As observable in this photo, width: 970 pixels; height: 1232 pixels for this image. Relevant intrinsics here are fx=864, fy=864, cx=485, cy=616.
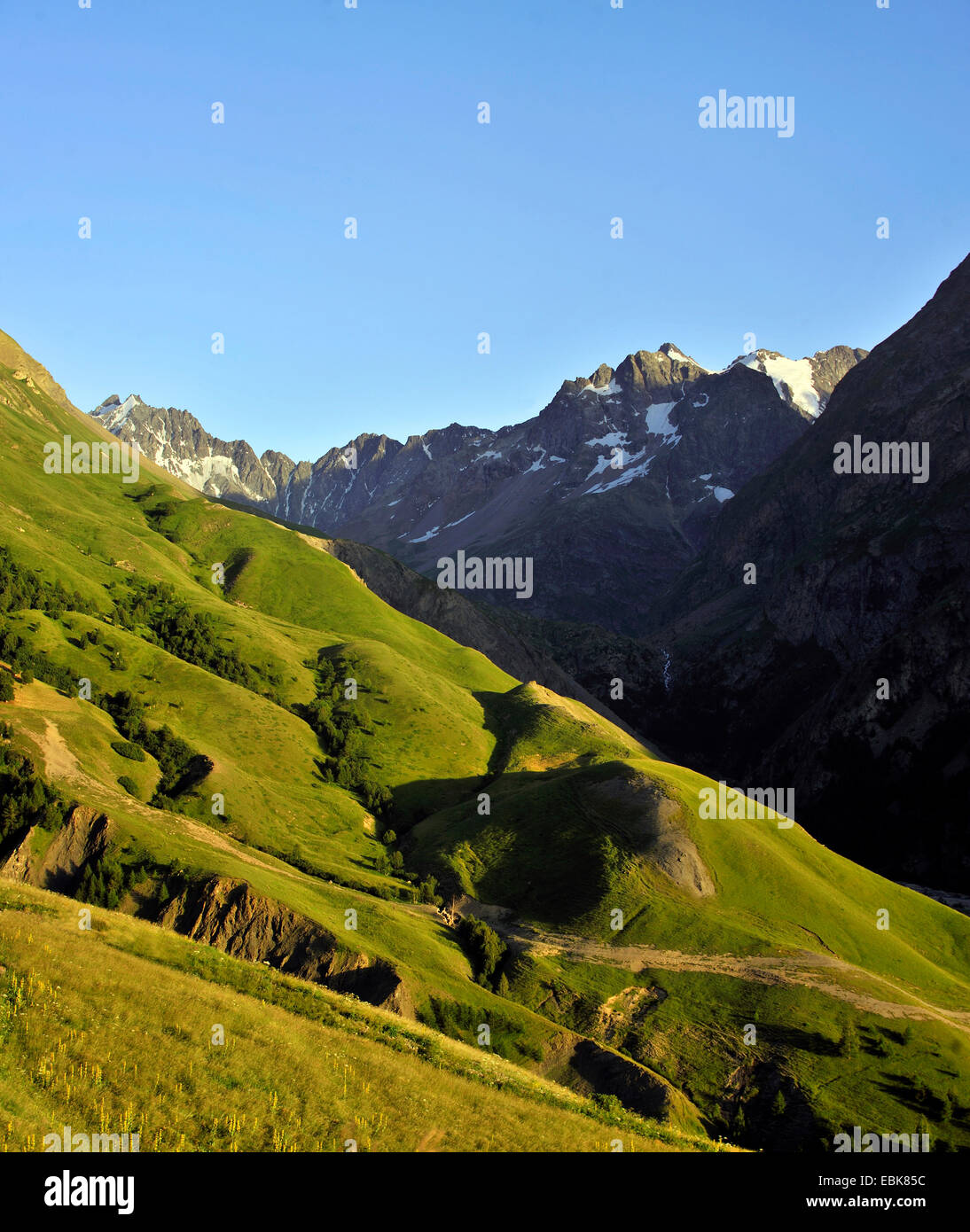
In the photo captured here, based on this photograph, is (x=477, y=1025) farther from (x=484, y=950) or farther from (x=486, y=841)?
(x=486, y=841)

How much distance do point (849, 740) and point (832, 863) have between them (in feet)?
359

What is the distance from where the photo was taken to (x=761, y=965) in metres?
68.9

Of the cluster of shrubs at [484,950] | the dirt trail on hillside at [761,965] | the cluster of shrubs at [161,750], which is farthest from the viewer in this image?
the cluster of shrubs at [161,750]

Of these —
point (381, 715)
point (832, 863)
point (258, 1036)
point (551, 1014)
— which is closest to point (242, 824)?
point (551, 1014)

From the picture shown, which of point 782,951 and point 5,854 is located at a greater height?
point 5,854

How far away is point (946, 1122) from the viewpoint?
5609 cm

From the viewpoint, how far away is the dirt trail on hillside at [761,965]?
66.4 metres

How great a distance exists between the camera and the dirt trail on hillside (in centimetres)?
6644

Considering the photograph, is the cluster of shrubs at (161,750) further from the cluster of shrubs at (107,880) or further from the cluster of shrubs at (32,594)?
the cluster of shrubs at (32,594)

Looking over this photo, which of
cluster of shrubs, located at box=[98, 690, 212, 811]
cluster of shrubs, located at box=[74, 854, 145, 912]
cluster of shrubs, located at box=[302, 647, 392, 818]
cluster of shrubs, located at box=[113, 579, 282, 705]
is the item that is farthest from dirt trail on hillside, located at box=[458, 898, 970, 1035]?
cluster of shrubs, located at box=[113, 579, 282, 705]

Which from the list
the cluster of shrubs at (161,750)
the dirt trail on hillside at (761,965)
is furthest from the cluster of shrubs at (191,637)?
the dirt trail on hillside at (761,965)

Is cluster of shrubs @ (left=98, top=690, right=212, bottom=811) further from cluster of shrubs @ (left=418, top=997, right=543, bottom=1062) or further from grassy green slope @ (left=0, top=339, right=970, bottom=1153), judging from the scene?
cluster of shrubs @ (left=418, top=997, right=543, bottom=1062)
